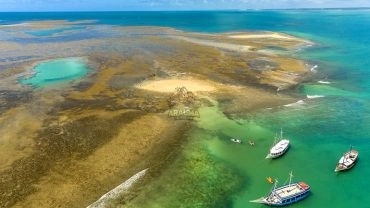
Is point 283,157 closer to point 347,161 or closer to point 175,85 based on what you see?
point 347,161

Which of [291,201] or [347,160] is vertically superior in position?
[347,160]

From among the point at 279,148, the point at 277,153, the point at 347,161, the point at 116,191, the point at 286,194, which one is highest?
the point at 347,161

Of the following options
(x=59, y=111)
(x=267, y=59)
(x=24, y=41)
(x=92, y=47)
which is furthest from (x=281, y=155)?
(x=24, y=41)

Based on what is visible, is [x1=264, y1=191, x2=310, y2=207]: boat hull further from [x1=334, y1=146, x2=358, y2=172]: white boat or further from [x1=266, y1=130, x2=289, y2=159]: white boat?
[x1=266, y1=130, x2=289, y2=159]: white boat

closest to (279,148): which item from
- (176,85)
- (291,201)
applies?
(291,201)

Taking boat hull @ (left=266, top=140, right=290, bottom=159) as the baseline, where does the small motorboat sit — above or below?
below

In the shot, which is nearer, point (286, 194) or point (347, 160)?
point (286, 194)

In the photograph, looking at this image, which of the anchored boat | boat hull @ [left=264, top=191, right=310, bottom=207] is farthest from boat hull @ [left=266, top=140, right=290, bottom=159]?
boat hull @ [left=264, top=191, right=310, bottom=207]
